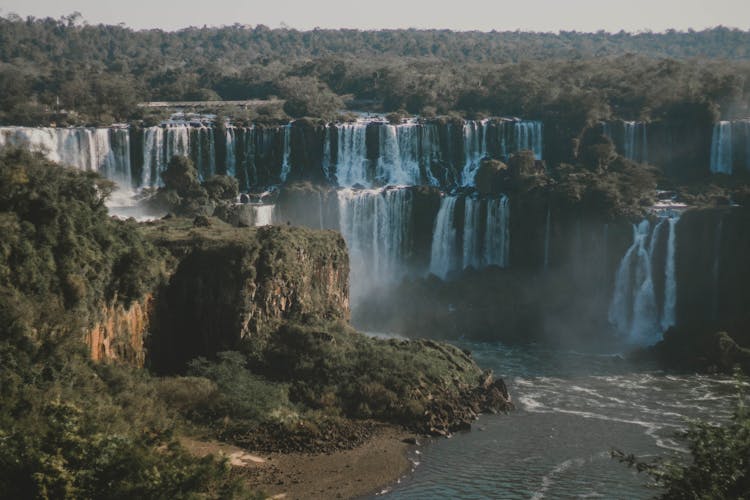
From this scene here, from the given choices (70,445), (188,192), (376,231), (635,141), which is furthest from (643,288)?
(70,445)

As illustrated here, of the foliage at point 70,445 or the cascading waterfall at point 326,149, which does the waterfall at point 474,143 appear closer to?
the cascading waterfall at point 326,149

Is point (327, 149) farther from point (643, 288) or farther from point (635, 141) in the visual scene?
point (643, 288)

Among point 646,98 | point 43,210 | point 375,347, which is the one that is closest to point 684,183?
point 646,98

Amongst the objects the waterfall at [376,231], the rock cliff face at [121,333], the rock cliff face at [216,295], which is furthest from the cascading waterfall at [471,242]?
the rock cliff face at [121,333]

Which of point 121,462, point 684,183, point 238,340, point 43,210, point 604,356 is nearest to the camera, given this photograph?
point 121,462

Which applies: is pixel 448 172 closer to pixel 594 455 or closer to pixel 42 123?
pixel 42 123

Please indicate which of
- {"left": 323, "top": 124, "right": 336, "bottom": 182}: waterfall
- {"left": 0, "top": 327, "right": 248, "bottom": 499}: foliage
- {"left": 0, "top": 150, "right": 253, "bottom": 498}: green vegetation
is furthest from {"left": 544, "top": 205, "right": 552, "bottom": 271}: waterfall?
{"left": 0, "top": 327, "right": 248, "bottom": 499}: foliage
